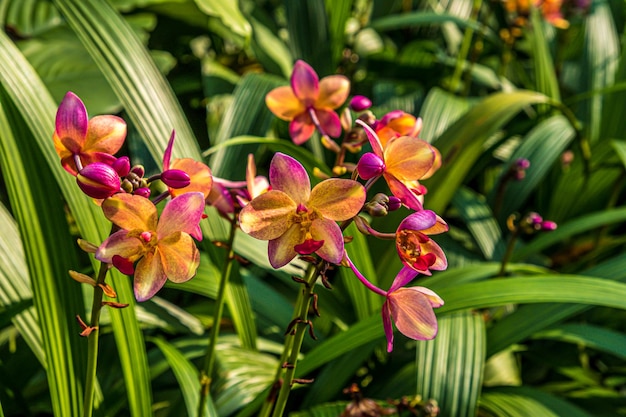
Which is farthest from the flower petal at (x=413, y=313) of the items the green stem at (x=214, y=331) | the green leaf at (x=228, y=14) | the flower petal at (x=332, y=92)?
the green leaf at (x=228, y=14)

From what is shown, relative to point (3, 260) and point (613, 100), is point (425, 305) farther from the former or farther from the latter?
point (613, 100)

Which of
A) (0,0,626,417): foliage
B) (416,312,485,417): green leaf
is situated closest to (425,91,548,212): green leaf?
(0,0,626,417): foliage

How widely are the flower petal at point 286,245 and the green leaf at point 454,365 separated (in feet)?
1.61

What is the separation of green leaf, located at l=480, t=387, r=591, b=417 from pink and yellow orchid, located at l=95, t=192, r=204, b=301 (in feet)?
2.08

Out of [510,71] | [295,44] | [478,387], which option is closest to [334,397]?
[478,387]

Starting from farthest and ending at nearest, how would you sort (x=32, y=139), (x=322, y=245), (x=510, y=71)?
(x=510, y=71), (x=32, y=139), (x=322, y=245)

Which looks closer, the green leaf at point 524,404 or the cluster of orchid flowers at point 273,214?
the cluster of orchid flowers at point 273,214

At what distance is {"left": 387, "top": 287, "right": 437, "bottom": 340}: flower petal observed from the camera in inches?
22.4

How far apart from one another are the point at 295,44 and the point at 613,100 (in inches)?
30.3

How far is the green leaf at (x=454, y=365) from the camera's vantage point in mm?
970

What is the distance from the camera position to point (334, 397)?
3.57ft

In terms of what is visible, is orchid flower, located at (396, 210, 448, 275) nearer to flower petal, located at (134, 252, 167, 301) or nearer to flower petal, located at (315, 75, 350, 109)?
flower petal, located at (134, 252, 167, 301)

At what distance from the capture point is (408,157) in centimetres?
60

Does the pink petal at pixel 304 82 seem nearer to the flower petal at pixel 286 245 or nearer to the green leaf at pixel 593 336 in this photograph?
the flower petal at pixel 286 245
